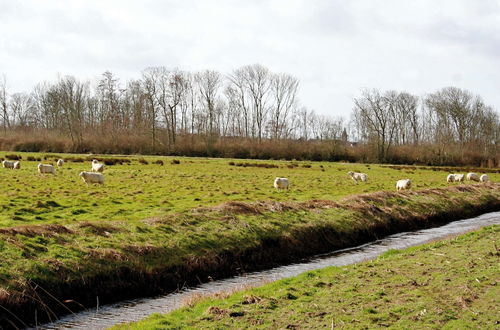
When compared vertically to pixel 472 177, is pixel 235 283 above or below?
below

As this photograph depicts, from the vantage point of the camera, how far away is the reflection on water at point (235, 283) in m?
10.5

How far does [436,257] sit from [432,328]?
6.30m

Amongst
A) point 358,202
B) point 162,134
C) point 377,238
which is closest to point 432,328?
point 377,238

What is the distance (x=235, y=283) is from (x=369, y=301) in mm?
5284

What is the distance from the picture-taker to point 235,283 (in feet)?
44.9

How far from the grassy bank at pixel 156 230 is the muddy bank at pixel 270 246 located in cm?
4

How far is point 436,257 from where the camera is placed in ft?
44.5

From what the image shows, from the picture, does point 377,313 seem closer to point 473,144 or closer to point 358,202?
point 358,202

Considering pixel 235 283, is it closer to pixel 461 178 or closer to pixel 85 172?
pixel 85 172

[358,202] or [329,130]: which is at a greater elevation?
[329,130]

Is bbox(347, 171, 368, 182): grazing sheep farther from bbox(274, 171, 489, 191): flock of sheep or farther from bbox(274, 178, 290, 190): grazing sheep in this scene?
bbox(274, 178, 290, 190): grazing sheep

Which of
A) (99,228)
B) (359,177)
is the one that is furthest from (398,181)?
(99,228)

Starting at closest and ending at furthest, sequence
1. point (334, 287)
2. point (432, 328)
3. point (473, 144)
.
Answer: point (432, 328)
point (334, 287)
point (473, 144)

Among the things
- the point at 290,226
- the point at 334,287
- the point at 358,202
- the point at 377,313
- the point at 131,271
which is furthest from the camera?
the point at 358,202
